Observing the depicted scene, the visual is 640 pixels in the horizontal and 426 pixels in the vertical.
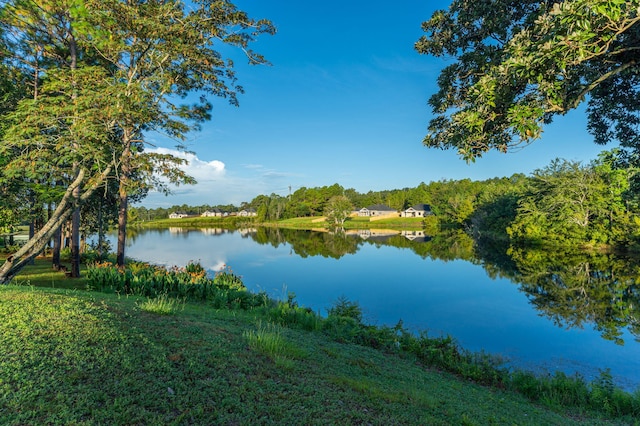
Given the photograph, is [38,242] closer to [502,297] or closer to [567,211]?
[502,297]

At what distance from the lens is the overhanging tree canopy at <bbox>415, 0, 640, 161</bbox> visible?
3240 mm

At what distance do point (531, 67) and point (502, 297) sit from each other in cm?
1638

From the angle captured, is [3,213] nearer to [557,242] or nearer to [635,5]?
[635,5]

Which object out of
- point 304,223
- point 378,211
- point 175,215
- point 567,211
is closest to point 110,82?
point 567,211

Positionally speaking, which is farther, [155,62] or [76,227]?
[76,227]

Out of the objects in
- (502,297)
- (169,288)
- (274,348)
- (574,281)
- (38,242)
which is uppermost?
(38,242)

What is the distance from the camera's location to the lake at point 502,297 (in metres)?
10.4

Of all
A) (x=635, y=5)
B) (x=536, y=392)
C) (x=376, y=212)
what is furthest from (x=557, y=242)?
(x=376, y=212)

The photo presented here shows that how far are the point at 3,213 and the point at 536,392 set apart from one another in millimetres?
19140

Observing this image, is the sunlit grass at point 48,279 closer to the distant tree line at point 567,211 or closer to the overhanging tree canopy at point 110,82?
the overhanging tree canopy at point 110,82

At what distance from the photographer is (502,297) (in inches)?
665

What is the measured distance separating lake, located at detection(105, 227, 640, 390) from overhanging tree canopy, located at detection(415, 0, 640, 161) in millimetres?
7267

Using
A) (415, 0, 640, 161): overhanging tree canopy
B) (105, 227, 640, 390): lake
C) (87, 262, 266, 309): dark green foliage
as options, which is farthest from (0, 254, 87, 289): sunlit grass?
(415, 0, 640, 161): overhanging tree canopy

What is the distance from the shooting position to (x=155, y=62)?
328 inches
